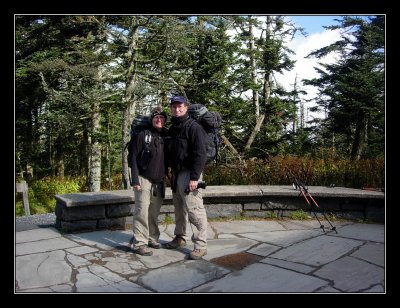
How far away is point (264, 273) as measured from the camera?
10.4 ft

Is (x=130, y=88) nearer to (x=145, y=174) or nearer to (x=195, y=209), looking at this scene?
(x=145, y=174)

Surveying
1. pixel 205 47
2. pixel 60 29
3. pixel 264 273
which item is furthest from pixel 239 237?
pixel 60 29

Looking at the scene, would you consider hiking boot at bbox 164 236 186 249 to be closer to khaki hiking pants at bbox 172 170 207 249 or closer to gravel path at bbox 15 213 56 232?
khaki hiking pants at bbox 172 170 207 249

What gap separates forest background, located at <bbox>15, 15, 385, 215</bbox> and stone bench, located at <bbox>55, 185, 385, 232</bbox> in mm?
1488

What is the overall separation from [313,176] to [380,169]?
50.8 inches

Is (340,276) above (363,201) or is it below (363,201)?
below

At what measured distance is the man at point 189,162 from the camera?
139 inches

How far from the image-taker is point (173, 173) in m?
3.84

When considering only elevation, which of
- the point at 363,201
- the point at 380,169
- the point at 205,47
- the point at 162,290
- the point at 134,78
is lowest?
the point at 162,290

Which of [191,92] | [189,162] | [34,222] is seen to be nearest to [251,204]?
[189,162]

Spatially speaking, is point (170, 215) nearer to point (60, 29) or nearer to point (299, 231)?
point (299, 231)

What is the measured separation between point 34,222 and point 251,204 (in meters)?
3.42

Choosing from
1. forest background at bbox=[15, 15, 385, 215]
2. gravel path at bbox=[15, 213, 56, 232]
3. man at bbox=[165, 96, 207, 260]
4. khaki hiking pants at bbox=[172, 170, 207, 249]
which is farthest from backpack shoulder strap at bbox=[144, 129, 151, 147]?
forest background at bbox=[15, 15, 385, 215]

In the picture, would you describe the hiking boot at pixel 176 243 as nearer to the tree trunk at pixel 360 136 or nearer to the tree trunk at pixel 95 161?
the tree trunk at pixel 95 161
